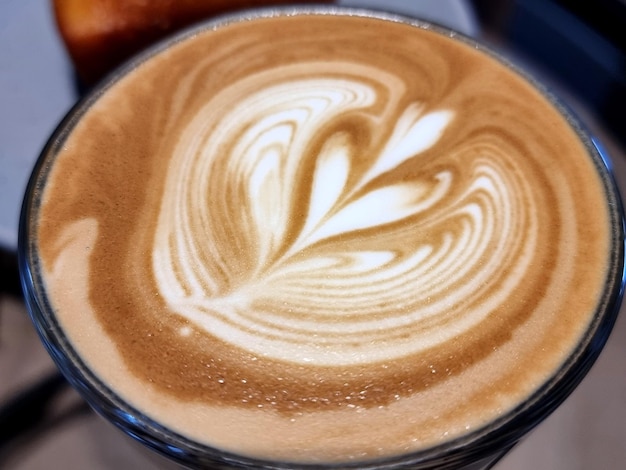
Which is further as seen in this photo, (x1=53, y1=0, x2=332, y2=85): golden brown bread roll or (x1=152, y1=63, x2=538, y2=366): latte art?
(x1=53, y1=0, x2=332, y2=85): golden brown bread roll

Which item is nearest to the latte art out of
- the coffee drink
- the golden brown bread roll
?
the coffee drink

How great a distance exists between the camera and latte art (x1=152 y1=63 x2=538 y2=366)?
1.60 feet

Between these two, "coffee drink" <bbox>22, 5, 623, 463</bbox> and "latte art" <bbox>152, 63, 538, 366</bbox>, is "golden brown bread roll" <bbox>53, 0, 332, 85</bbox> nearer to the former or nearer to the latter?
"coffee drink" <bbox>22, 5, 623, 463</bbox>

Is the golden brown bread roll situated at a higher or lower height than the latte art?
higher

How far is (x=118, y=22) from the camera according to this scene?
32.4 inches

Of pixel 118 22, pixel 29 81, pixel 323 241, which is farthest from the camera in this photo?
pixel 29 81

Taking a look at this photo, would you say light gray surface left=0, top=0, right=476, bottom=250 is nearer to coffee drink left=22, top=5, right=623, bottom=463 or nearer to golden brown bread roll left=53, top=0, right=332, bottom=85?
golden brown bread roll left=53, top=0, right=332, bottom=85

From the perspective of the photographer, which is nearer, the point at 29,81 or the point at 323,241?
the point at 323,241

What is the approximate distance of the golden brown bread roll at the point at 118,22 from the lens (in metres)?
0.82

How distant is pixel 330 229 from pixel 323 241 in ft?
0.05

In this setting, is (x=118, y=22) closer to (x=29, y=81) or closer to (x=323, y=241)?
(x=29, y=81)

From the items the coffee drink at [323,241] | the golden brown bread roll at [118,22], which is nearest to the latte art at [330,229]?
the coffee drink at [323,241]

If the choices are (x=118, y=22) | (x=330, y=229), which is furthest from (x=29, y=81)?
(x=330, y=229)

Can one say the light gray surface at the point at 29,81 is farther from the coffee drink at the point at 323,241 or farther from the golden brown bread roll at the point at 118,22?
the coffee drink at the point at 323,241
